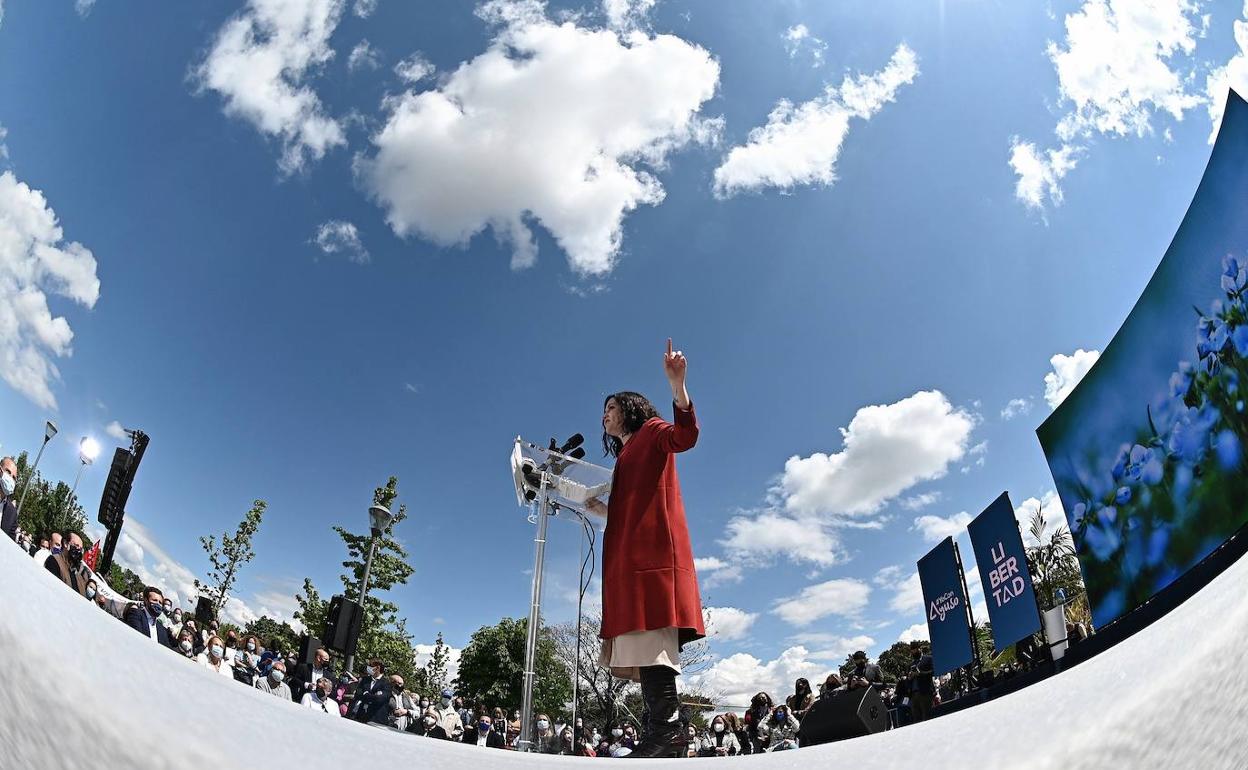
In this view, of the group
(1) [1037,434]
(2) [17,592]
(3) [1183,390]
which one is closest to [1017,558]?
(1) [1037,434]

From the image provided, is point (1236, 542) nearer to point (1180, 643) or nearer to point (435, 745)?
point (1180, 643)

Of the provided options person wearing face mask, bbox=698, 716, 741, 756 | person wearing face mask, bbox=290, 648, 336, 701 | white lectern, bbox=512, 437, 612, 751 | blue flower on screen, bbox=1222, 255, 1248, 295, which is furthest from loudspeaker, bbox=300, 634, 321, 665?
blue flower on screen, bbox=1222, 255, 1248, 295

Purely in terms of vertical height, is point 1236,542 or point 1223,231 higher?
point 1223,231

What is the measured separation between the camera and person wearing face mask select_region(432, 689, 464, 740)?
56 centimetres

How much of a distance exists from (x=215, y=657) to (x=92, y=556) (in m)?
0.10

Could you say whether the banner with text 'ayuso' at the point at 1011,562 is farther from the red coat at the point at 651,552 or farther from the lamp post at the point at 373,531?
the lamp post at the point at 373,531

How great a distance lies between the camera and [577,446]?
87 centimetres

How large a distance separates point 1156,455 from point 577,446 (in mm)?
751

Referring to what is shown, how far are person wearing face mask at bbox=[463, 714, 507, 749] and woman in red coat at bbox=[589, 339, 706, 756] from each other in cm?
16

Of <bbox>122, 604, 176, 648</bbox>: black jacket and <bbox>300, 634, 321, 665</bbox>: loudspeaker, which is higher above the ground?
<bbox>300, 634, 321, 665</bbox>: loudspeaker

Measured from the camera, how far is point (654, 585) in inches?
30.4

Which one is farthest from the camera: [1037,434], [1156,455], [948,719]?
[1156,455]

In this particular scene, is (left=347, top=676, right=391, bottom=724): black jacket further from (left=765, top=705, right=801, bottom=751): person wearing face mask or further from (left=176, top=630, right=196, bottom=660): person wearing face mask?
(left=765, top=705, right=801, bottom=751): person wearing face mask

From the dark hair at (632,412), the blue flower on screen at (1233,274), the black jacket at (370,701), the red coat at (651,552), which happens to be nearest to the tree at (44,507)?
the black jacket at (370,701)
